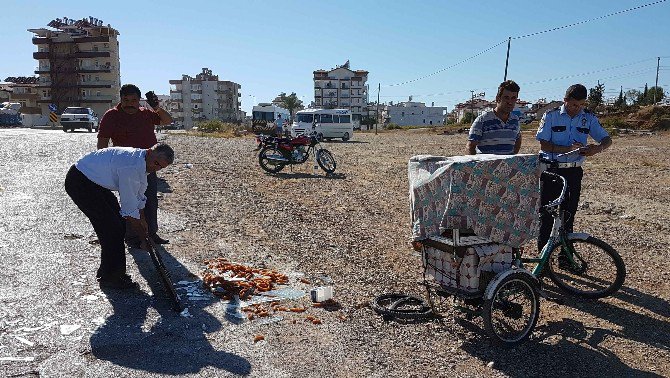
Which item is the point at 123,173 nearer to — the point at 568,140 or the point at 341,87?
the point at 568,140

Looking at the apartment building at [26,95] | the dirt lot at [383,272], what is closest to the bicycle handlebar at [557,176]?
the dirt lot at [383,272]

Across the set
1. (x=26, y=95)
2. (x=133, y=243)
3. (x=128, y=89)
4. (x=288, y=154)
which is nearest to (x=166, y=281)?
(x=133, y=243)

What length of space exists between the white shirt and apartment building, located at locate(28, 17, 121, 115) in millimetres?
85760

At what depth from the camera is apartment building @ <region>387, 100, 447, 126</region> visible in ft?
385

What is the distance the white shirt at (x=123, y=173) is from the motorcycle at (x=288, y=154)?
1011 cm

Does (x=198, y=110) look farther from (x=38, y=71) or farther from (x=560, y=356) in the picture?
(x=560, y=356)

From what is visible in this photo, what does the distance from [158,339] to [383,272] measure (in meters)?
2.65

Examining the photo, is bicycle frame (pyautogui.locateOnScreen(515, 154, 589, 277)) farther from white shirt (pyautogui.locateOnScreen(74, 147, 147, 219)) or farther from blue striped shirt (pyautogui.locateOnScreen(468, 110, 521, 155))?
white shirt (pyautogui.locateOnScreen(74, 147, 147, 219))

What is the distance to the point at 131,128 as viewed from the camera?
244 inches

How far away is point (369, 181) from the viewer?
543 inches

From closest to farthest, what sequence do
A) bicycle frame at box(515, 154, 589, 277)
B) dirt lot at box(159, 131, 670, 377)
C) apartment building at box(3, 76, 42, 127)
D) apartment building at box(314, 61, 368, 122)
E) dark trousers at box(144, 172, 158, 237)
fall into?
dirt lot at box(159, 131, 670, 377) < bicycle frame at box(515, 154, 589, 277) < dark trousers at box(144, 172, 158, 237) < apartment building at box(3, 76, 42, 127) < apartment building at box(314, 61, 368, 122)

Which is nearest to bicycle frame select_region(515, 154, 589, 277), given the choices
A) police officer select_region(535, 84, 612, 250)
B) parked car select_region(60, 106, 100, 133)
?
police officer select_region(535, 84, 612, 250)

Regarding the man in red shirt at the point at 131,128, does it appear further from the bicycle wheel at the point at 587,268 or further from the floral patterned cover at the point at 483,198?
the bicycle wheel at the point at 587,268

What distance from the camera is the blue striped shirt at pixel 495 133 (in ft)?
17.6
